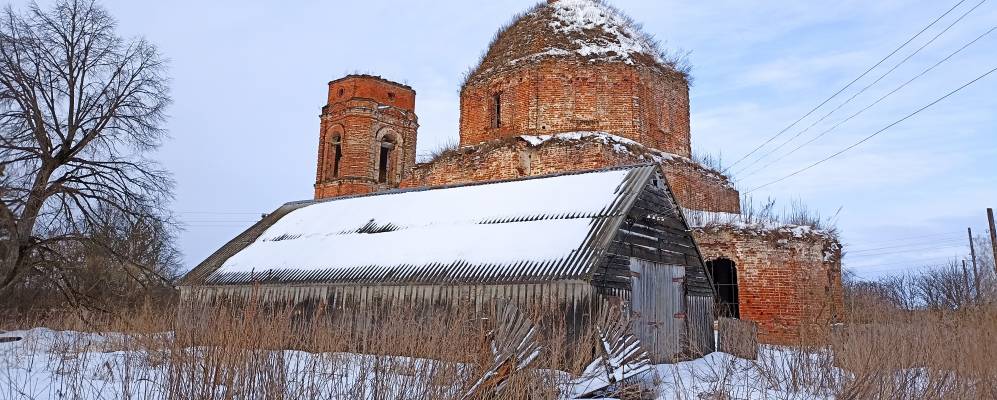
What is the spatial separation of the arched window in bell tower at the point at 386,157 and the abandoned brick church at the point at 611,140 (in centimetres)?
830

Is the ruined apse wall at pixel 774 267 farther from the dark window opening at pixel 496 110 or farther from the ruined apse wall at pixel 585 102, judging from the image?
the dark window opening at pixel 496 110

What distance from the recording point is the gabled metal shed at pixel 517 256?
412 inches

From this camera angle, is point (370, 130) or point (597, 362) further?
point (370, 130)

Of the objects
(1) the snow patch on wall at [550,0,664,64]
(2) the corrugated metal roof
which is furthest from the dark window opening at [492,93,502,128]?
(2) the corrugated metal roof

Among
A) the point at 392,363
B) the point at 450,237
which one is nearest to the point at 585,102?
the point at 450,237

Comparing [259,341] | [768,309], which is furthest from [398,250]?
[768,309]

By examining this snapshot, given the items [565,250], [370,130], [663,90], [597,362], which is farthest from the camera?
[370,130]

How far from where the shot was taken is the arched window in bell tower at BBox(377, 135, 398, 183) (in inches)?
1245

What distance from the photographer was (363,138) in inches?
1191

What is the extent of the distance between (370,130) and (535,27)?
11.0 meters

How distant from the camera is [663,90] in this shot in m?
22.2

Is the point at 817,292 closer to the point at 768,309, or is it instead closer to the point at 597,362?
the point at 768,309

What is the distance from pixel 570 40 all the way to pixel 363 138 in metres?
12.5

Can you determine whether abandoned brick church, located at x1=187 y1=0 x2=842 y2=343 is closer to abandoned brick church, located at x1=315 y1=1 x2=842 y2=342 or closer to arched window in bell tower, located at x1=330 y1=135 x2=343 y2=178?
abandoned brick church, located at x1=315 y1=1 x2=842 y2=342
